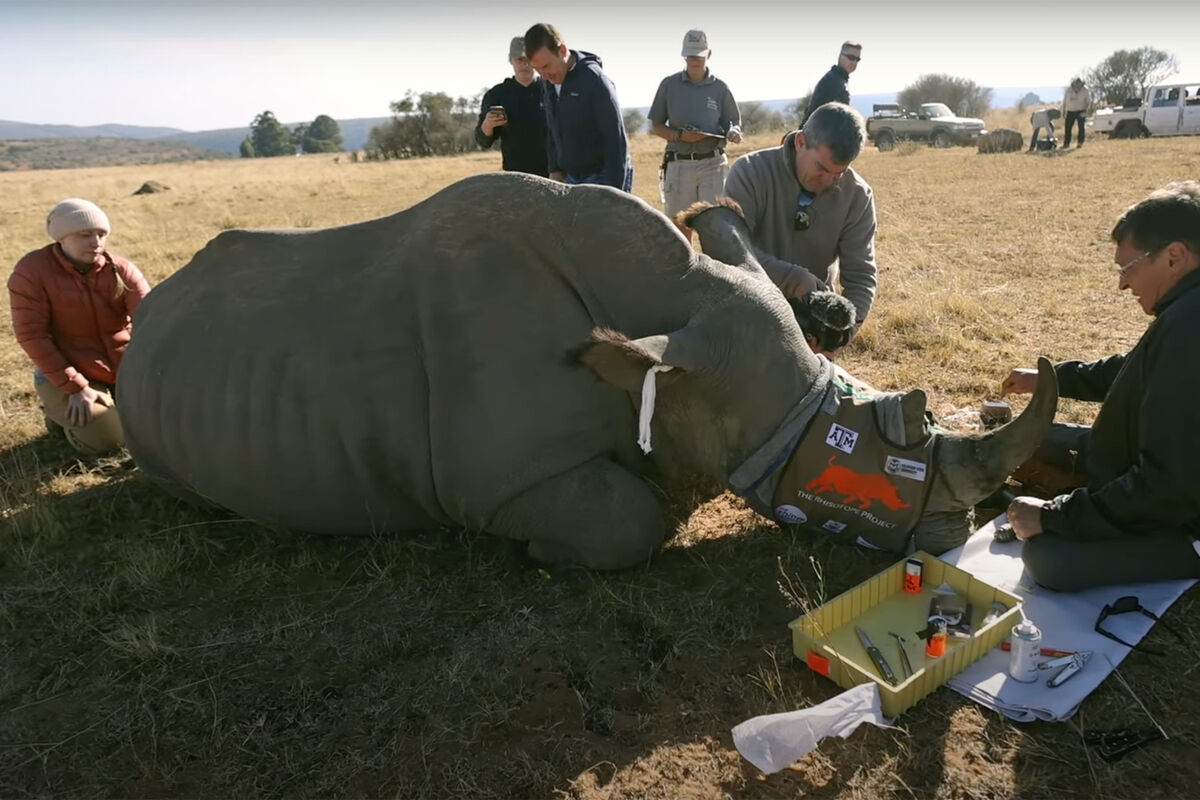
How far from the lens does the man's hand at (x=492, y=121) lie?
312 inches

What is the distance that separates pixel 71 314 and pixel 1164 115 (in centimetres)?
3395

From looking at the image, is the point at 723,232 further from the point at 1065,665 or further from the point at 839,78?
the point at 839,78

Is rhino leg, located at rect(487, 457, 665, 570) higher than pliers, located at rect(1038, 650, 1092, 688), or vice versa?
rhino leg, located at rect(487, 457, 665, 570)

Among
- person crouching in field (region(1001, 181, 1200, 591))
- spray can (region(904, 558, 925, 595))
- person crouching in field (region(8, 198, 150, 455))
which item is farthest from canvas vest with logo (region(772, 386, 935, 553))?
person crouching in field (region(8, 198, 150, 455))

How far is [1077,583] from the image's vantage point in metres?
4.18

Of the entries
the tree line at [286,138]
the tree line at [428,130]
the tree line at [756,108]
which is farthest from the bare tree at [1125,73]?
the tree line at [286,138]

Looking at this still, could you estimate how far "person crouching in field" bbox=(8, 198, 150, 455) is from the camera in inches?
241

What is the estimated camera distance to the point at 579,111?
711 centimetres

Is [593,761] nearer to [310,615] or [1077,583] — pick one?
[310,615]

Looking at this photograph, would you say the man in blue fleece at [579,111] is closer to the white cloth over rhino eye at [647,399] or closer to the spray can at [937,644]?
the white cloth over rhino eye at [647,399]

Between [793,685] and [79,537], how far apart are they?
4.29m

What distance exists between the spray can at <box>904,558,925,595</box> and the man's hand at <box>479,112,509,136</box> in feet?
18.1

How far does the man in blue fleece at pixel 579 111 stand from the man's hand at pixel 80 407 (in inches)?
156

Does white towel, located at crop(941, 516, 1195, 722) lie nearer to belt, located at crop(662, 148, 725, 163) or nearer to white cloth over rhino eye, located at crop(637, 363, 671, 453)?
white cloth over rhino eye, located at crop(637, 363, 671, 453)
